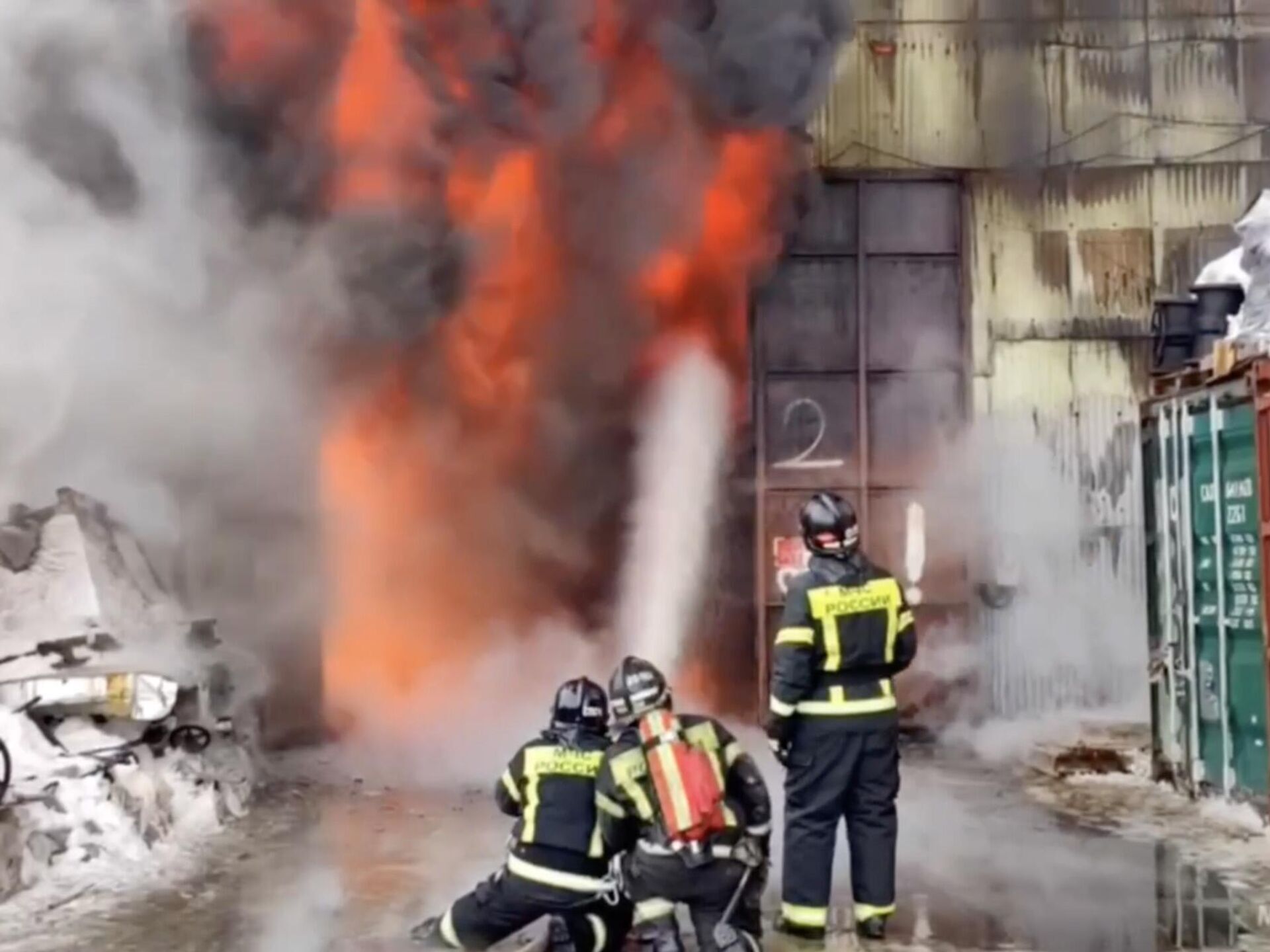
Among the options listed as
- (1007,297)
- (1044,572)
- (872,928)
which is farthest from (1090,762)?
(872,928)

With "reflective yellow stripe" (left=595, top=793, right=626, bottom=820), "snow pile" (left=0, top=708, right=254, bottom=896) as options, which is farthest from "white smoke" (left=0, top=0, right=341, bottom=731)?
"reflective yellow stripe" (left=595, top=793, right=626, bottom=820)

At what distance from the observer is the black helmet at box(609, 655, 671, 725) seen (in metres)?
4.86

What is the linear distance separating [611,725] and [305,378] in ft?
A: 20.6

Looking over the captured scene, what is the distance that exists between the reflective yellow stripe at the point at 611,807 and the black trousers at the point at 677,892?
0.14 meters

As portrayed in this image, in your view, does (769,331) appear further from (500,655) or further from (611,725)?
(611,725)

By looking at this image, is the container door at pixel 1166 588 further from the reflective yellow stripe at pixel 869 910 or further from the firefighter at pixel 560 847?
the firefighter at pixel 560 847

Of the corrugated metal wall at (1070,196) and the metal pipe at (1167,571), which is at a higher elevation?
the corrugated metal wall at (1070,196)

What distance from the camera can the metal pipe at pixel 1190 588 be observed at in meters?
8.02

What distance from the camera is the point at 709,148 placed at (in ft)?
35.8

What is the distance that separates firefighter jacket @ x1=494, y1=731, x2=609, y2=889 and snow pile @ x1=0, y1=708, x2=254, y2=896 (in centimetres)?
265

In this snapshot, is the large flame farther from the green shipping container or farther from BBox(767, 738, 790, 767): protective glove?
BBox(767, 738, 790, 767): protective glove

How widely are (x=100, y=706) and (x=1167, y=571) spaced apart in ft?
20.3

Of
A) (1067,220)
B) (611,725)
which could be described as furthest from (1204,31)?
(611,725)

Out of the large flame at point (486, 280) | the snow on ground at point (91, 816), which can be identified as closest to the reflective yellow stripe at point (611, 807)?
the snow on ground at point (91, 816)
